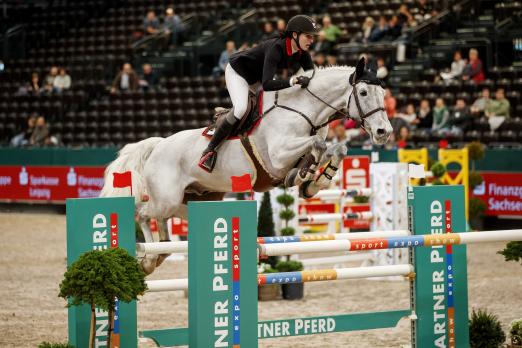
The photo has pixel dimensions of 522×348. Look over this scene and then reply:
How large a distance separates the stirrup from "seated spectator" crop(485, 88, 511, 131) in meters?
7.90

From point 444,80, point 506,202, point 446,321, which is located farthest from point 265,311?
point 444,80

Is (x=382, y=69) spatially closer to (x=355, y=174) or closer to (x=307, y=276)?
(x=355, y=174)

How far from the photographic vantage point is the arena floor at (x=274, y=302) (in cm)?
645

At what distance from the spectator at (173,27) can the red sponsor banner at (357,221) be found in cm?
1013

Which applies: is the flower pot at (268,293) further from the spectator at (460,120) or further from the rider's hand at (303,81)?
the spectator at (460,120)

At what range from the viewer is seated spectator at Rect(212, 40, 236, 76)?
17188mm

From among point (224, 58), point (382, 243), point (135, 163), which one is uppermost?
point (224, 58)

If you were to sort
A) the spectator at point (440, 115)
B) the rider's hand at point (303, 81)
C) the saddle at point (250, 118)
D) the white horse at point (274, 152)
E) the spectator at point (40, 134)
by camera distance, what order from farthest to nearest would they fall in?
the spectator at point (40, 134)
the spectator at point (440, 115)
the saddle at point (250, 118)
the rider's hand at point (303, 81)
the white horse at point (274, 152)

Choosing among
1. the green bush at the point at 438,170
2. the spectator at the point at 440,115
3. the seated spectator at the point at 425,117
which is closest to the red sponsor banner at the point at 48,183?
the seated spectator at the point at 425,117

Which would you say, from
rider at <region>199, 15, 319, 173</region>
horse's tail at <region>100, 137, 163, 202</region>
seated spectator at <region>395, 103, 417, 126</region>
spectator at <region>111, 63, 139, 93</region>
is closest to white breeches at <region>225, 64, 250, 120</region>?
rider at <region>199, 15, 319, 173</region>

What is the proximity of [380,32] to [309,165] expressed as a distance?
10686 millimetres

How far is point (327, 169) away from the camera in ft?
18.9

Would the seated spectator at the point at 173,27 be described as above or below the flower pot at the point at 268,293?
above

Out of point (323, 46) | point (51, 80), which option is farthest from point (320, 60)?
point (51, 80)
